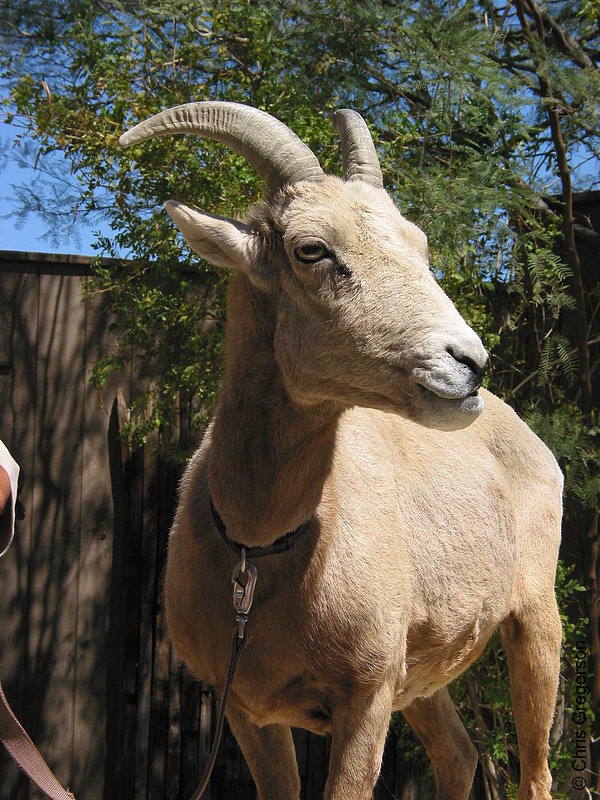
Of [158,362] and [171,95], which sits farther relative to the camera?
[158,362]

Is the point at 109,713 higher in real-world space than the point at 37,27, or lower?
lower

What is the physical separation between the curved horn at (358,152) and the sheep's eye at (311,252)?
0.44 meters

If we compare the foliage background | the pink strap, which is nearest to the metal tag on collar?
the pink strap

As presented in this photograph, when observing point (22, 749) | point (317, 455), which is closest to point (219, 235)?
point (317, 455)

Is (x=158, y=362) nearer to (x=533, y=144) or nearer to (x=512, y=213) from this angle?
(x=512, y=213)

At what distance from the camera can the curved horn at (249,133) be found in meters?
2.45

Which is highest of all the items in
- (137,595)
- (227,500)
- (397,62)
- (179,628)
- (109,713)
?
(397,62)

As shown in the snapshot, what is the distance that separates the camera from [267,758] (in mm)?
2713

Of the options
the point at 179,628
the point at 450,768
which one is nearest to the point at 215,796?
the point at 450,768

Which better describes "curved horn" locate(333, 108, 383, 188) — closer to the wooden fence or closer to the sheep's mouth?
the sheep's mouth

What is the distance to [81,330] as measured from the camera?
17.0 ft

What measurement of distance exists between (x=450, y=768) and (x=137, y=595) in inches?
86.0

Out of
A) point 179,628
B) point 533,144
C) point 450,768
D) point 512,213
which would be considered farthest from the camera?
point 533,144

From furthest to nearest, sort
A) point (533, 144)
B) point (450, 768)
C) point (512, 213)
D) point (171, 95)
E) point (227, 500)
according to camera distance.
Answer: point (533, 144), point (512, 213), point (171, 95), point (450, 768), point (227, 500)
